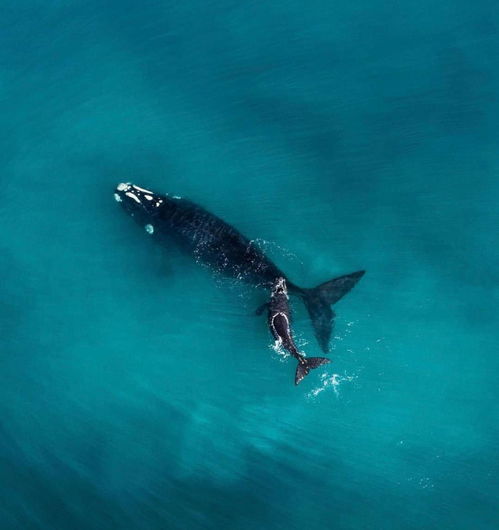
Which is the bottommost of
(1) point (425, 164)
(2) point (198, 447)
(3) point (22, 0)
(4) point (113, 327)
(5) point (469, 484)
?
(2) point (198, 447)

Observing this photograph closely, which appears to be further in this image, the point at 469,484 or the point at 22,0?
the point at 22,0

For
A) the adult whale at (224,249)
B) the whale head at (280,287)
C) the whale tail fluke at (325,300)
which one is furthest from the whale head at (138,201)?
the whale tail fluke at (325,300)

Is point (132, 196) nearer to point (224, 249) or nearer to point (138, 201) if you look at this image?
point (138, 201)

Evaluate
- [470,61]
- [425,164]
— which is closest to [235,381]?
[425,164]

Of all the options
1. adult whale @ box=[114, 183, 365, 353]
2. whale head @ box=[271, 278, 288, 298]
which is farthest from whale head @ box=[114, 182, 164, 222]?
whale head @ box=[271, 278, 288, 298]

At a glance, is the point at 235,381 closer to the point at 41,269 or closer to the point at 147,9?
the point at 41,269

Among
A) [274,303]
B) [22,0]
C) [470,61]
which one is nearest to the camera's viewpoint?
[274,303]

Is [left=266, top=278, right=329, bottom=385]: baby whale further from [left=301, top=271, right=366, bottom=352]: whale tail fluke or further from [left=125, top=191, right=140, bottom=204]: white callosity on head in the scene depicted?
[left=125, top=191, right=140, bottom=204]: white callosity on head
